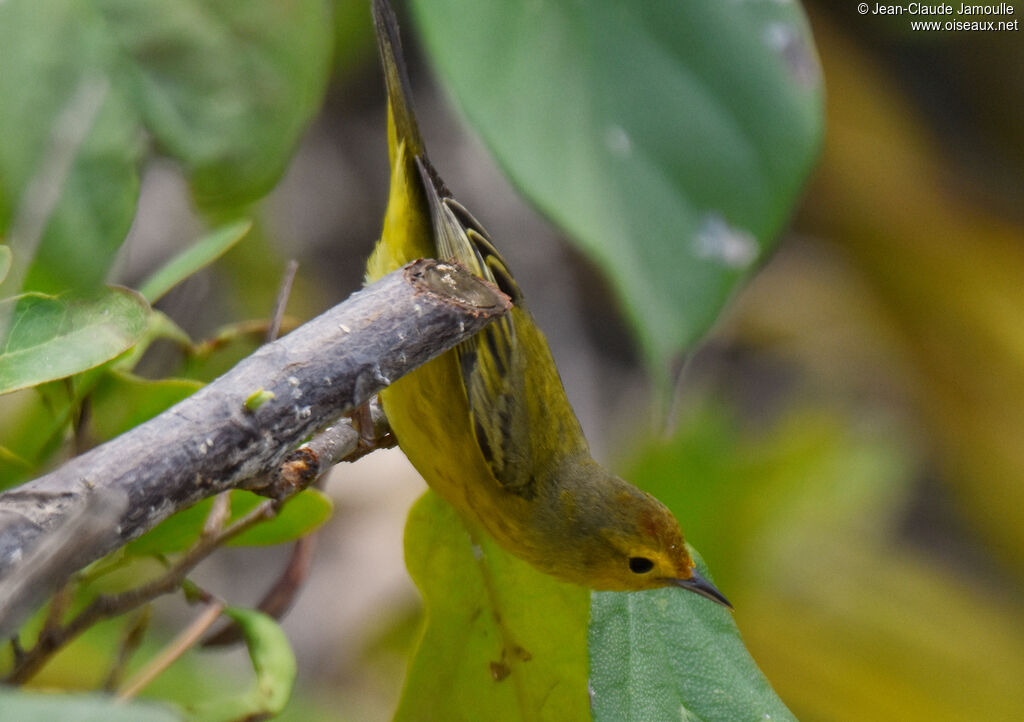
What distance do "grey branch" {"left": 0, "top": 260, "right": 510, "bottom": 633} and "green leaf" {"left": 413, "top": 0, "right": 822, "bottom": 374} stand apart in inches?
8.7

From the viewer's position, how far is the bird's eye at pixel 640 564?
6.81ft

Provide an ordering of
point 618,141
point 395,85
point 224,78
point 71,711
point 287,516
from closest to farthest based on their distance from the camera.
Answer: point 71,711
point 618,141
point 224,78
point 287,516
point 395,85

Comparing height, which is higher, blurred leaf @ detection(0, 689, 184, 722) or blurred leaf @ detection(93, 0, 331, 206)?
blurred leaf @ detection(93, 0, 331, 206)

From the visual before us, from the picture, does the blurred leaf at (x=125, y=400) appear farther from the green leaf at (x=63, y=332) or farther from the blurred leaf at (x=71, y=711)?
the blurred leaf at (x=71, y=711)

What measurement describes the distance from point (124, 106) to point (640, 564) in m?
1.32

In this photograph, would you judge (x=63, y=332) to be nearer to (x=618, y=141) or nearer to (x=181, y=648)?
(x=181, y=648)

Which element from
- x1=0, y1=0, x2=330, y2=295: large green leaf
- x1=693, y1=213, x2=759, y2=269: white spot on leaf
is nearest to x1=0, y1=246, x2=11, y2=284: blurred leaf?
x1=0, y1=0, x2=330, y2=295: large green leaf

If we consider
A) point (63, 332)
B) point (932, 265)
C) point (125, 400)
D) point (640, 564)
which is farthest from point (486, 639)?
point (932, 265)

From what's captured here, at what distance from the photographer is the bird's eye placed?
2.07 meters

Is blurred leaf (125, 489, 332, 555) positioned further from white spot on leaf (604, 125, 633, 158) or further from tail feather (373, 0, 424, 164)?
tail feather (373, 0, 424, 164)

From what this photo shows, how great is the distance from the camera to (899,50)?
5246mm

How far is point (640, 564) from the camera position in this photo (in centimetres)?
210

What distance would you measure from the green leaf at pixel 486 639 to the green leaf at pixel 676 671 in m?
0.07

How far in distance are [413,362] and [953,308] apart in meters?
4.32
